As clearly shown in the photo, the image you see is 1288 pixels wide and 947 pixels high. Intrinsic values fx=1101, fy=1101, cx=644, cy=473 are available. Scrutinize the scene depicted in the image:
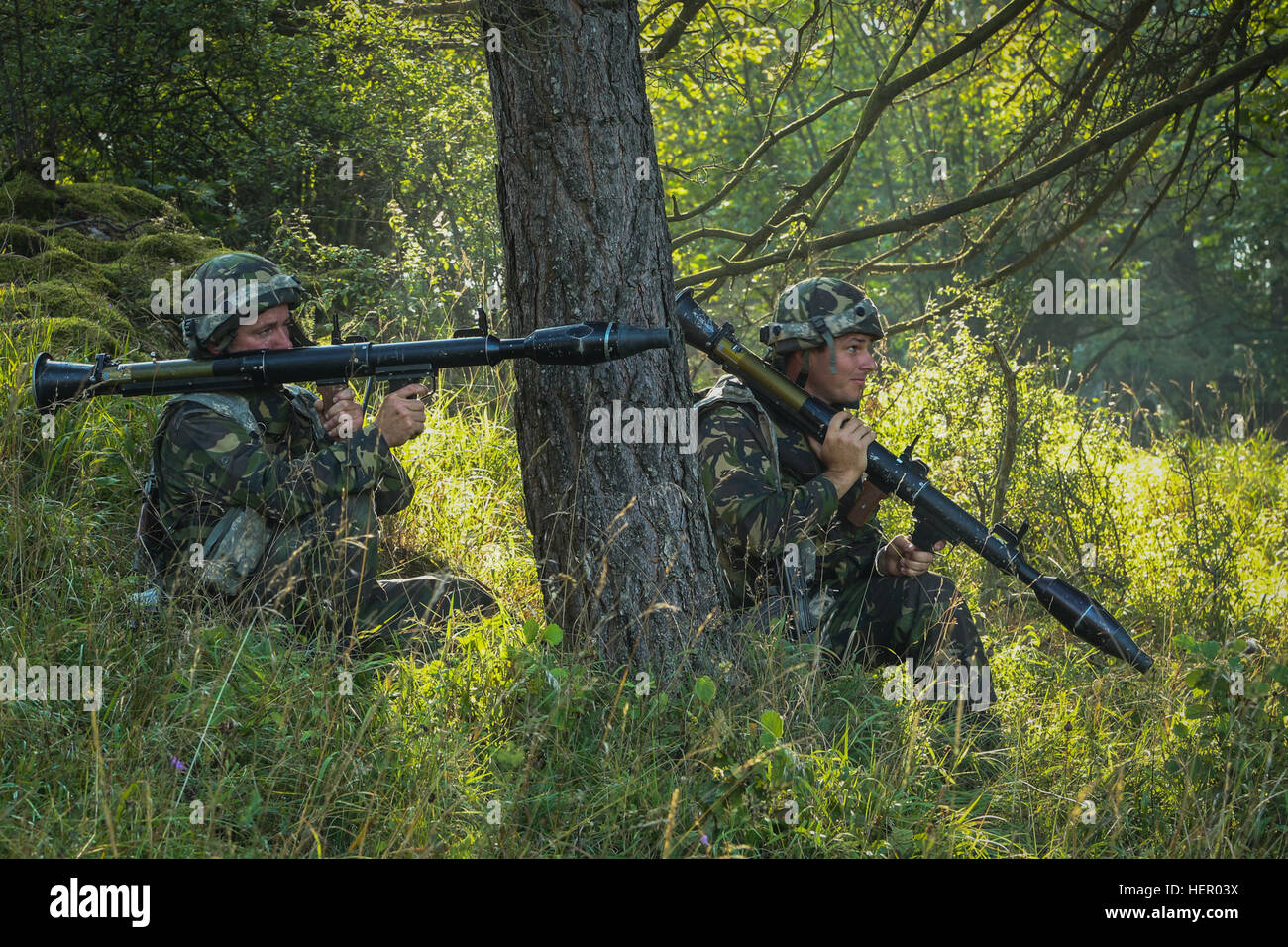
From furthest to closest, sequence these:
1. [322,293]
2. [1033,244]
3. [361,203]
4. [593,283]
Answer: [361,203]
[1033,244]
[322,293]
[593,283]

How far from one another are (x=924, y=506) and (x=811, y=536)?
0.50 metres

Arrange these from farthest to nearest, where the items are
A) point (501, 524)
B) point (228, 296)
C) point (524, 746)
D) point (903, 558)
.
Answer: point (501, 524) < point (903, 558) < point (228, 296) < point (524, 746)

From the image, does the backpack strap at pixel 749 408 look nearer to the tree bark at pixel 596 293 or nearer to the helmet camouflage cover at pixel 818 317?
the helmet camouflage cover at pixel 818 317

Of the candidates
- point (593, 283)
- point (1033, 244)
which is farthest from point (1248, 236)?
point (593, 283)

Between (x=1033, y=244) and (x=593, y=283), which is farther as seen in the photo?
(x=1033, y=244)

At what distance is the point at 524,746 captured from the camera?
313 centimetres

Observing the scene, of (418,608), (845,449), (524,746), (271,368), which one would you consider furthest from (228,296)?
(845,449)

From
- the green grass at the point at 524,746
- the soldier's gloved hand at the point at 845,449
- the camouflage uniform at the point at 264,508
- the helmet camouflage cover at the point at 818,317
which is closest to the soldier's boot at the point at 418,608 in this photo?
the camouflage uniform at the point at 264,508

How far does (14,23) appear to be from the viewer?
764cm

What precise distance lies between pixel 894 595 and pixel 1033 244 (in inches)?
150

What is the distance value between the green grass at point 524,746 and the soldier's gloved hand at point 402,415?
754mm

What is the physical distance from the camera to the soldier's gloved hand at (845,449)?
4340 mm

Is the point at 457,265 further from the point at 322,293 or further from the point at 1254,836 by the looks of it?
the point at 1254,836

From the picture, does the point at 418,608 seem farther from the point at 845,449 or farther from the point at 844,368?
the point at 844,368
